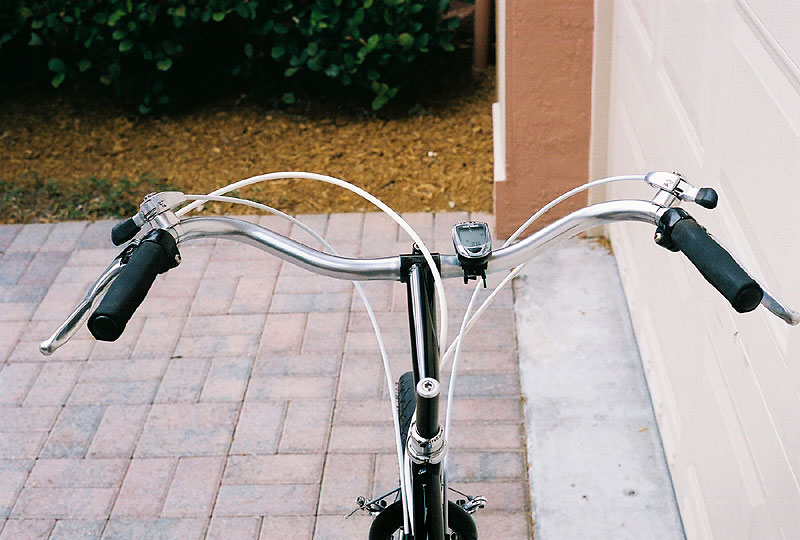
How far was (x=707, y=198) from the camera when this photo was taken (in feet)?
4.59

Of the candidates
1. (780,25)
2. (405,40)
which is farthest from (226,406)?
(405,40)

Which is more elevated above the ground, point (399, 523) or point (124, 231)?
point (124, 231)

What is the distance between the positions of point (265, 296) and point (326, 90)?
2.07 meters

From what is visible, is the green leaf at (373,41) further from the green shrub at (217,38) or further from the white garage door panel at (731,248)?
the white garage door panel at (731,248)

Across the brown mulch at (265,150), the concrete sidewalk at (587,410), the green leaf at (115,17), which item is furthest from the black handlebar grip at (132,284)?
the green leaf at (115,17)

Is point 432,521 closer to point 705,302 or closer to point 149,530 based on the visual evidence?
point 705,302

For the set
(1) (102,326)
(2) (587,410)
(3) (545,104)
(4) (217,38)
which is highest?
(4) (217,38)

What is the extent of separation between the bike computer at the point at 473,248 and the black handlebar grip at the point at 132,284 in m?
0.48

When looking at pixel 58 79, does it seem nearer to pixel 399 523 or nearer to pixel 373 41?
pixel 373 41

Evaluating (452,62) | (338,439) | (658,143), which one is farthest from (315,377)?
(452,62)

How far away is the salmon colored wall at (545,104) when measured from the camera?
12.4ft

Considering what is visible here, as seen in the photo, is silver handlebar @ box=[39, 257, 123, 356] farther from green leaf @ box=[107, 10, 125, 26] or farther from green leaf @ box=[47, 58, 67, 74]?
green leaf @ box=[47, 58, 67, 74]

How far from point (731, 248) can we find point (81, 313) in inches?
60.5

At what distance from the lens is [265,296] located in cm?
398
